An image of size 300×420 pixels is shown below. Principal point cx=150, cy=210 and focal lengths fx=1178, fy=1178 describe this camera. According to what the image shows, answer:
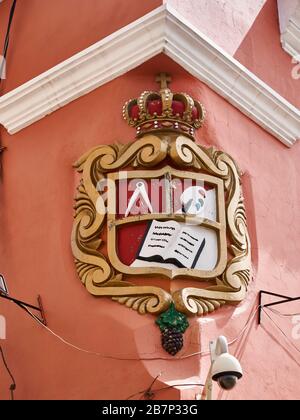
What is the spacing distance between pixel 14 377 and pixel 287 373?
84.8 inches

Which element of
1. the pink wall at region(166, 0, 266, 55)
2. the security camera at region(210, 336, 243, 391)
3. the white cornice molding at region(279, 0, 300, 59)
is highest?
the white cornice molding at region(279, 0, 300, 59)

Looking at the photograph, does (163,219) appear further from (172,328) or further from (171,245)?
(172,328)

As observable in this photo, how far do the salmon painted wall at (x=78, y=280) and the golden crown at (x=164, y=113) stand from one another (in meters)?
0.13

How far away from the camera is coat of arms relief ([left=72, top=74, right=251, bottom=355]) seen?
9.04 meters

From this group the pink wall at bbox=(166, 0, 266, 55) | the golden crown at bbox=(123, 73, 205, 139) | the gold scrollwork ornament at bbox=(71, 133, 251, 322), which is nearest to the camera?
the gold scrollwork ornament at bbox=(71, 133, 251, 322)

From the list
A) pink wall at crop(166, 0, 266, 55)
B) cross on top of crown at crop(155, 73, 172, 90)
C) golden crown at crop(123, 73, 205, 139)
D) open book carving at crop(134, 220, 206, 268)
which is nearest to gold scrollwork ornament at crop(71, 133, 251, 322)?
golden crown at crop(123, 73, 205, 139)

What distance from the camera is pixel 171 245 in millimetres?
9125

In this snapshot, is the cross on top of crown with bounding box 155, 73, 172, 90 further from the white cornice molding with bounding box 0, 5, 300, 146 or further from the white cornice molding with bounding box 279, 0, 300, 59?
the white cornice molding with bounding box 279, 0, 300, 59

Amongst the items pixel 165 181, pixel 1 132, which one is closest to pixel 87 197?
pixel 165 181

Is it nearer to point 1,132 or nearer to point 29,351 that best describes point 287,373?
point 29,351

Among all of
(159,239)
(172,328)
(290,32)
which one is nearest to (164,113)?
(159,239)

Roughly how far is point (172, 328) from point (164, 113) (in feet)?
6.19

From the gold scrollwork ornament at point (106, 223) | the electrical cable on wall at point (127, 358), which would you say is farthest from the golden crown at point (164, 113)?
the electrical cable on wall at point (127, 358)

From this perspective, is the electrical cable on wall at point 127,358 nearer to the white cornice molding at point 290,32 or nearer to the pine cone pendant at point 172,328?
the pine cone pendant at point 172,328
